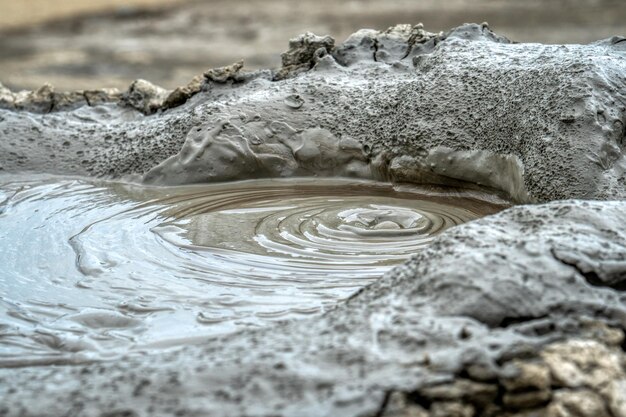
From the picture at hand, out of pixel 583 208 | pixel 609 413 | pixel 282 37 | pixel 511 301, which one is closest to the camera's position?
pixel 609 413

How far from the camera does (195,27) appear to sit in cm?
808

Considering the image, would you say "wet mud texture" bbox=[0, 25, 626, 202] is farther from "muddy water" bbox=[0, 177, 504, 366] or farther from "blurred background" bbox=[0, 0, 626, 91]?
"blurred background" bbox=[0, 0, 626, 91]

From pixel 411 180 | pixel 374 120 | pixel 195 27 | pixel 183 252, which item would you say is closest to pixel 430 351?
pixel 183 252

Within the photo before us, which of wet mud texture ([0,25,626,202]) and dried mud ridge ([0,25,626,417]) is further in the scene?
wet mud texture ([0,25,626,202])

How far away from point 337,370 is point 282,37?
6222 millimetres

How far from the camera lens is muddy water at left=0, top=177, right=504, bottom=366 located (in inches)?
76.7

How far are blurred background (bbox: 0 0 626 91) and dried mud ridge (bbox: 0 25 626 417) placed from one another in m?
3.18

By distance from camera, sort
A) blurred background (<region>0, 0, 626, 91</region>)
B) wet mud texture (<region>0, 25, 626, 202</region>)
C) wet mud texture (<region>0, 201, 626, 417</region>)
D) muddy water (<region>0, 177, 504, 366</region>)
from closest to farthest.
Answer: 1. wet mud texture (<region>0, 201, 626, 417</region>)
2. muddy water (<region>0, 177, 504, 366</region>)
3. wet mud texture (<region>0, 25, 626, 202</region>)
4. blurred background (<region>0, 0, 626, 91</region>)

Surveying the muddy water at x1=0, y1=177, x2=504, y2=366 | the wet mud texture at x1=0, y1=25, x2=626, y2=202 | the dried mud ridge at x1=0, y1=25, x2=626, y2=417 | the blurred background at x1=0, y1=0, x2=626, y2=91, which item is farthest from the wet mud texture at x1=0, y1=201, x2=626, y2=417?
the blurred background at x1=0, y1=0, x2=626, y2=91

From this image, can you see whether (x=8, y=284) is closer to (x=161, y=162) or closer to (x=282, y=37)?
(x=161, y=162)

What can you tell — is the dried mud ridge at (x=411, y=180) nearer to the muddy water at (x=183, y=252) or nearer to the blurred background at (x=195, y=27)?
the muddy water at (x=183, y=252)

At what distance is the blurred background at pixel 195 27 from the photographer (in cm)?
668

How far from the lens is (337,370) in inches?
56.4

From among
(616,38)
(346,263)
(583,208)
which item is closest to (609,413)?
(583,208)
